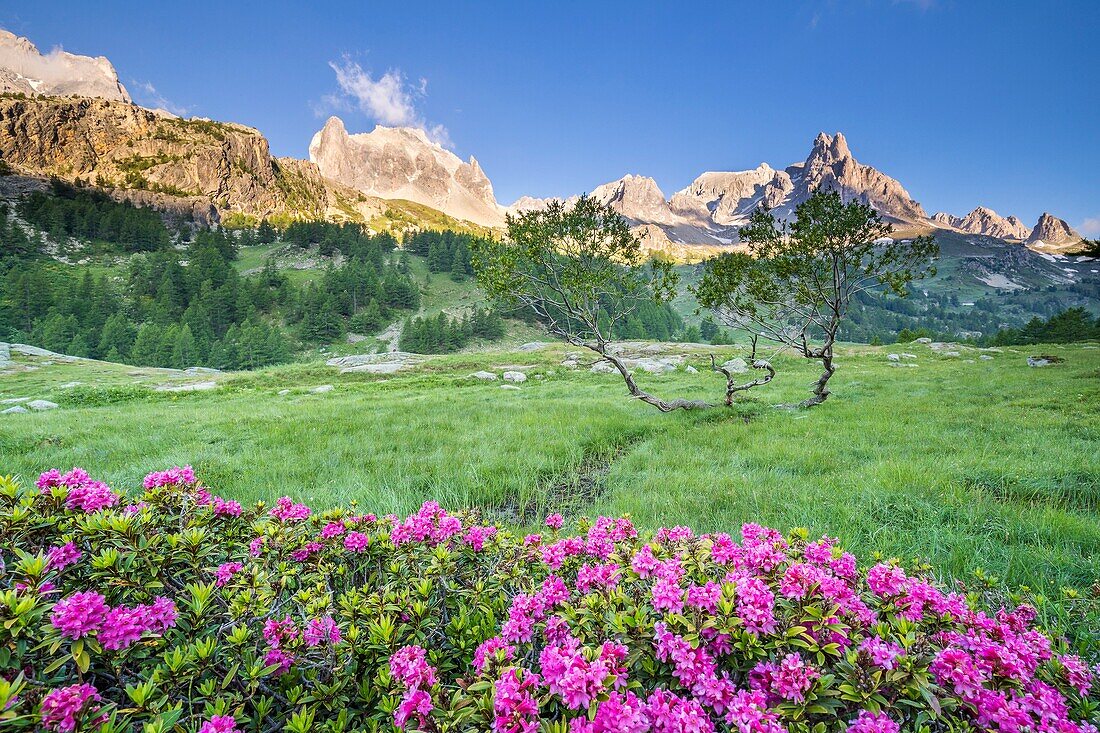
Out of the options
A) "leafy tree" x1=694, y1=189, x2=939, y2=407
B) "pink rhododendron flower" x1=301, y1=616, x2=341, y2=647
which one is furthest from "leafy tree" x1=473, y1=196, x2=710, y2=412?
"pink rhododendron flower" x1=301, y1=616, x2=341, y2=647

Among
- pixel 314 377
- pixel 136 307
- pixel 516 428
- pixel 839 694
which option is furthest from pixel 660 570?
pixel 136 307

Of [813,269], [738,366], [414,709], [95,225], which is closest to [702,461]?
[414,709]

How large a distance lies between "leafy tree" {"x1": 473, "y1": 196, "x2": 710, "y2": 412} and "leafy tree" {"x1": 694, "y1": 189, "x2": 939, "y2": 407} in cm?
250

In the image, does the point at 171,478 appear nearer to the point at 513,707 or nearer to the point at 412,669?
the point at 412,669

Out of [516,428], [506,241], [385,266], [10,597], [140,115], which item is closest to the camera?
[10,597]

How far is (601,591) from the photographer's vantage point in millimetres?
2420

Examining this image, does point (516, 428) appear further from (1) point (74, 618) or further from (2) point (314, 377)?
(2) point (314, 377)

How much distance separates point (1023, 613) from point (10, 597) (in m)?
4.99

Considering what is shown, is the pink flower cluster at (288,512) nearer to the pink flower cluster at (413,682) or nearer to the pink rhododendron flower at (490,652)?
the pink flower cluster at (413,682)

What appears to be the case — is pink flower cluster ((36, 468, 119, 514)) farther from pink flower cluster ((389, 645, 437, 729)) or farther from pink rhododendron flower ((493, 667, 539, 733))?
pink rhododendron flower ((493, 667, 539, 733))

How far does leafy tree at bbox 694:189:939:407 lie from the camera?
13.4 meters

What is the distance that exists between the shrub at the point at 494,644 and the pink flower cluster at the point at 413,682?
0.01 meters

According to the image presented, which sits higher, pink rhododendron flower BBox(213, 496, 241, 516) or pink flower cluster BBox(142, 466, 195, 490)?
pink flower cluster BBox(142, 466, 195, 490)

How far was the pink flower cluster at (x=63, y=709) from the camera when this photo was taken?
1381 mm
